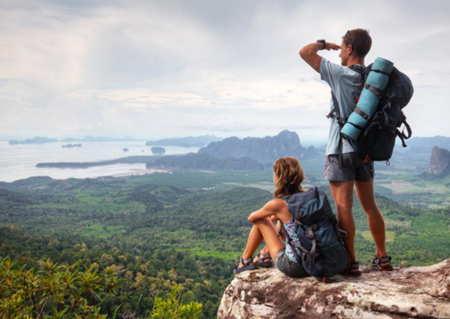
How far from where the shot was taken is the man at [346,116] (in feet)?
10.4

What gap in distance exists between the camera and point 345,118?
10.5ft

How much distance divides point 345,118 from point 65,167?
20162cm

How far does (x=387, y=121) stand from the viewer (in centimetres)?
291

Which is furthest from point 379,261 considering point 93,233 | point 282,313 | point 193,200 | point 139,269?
point 193,200

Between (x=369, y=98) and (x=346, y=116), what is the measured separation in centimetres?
32

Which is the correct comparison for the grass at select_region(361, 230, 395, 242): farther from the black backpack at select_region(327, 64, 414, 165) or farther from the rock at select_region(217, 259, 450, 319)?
the black backpack at select_region(327, 64, 414, 165)

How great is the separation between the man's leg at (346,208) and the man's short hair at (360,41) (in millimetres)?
1377

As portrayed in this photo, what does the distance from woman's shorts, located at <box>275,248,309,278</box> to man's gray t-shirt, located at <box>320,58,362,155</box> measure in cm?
126

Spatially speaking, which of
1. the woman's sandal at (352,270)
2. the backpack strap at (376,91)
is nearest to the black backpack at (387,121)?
the backpack strap at (376,91)

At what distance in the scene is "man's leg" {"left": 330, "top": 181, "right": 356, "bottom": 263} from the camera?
3.30m

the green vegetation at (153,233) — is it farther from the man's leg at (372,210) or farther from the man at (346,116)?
the man's leg at (372,210)

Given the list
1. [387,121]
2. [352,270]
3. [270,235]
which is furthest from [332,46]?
[352,270]

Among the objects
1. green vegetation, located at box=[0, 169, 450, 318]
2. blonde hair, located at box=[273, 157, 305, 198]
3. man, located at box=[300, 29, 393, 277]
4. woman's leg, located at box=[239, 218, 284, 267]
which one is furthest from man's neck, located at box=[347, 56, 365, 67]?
green vegetation, located at box=[0, 169, 450, 318]

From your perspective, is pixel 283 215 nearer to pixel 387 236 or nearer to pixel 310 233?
pixel 310 233
